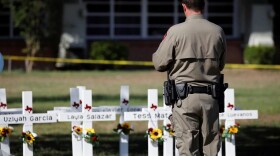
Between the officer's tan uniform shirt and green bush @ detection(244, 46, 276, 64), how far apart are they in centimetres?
2157

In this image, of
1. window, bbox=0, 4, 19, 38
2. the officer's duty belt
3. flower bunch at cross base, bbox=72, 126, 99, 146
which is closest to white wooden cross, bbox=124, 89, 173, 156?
flower bunch at cross base, bbox=72, 126, 99, 146

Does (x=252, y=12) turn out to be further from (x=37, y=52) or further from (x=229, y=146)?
(x=229, y=146)

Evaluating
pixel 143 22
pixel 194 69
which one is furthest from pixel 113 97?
pixel 143 22

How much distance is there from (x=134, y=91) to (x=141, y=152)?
9420mm

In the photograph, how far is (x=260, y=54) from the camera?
28922 millimetres

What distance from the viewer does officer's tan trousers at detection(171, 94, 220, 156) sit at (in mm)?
7543

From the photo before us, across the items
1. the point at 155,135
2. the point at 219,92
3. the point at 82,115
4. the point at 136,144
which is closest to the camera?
the point at 219,92

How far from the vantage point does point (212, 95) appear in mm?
7586

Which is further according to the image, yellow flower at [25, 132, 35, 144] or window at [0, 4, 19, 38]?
window at [0, 4, 19, 38]

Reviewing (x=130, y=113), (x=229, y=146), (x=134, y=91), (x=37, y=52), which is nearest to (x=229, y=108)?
(x=229, y=146)

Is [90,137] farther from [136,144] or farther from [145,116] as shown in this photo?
[136,144]

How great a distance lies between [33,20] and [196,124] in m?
20.4

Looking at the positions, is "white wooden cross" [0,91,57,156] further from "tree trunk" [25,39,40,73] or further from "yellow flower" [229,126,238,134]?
"tree trunk" [25,39,40,73]

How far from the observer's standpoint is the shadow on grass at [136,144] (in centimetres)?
1119
